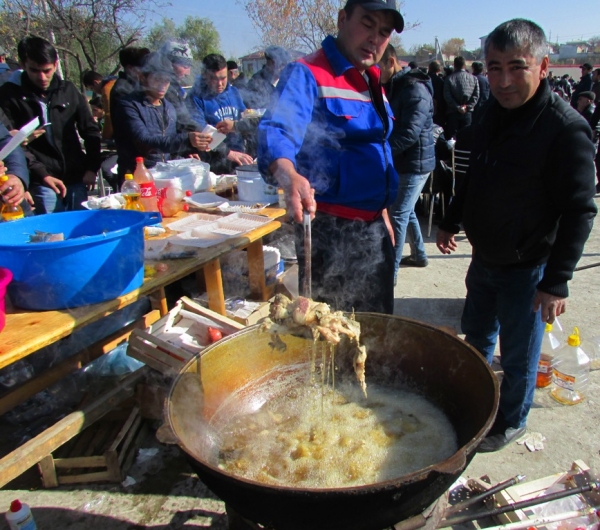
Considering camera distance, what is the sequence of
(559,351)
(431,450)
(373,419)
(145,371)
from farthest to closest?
1. (559,351)
2. (145,371)
3. (373,419)
4. (431,450)

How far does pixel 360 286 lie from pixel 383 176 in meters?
0.83

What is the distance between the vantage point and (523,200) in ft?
7.07

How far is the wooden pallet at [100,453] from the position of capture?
2.48 meters

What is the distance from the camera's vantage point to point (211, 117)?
5352mm

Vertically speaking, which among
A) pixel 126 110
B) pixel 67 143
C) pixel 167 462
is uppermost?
pixel 126 110

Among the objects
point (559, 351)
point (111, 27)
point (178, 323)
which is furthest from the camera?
point (111, 27)

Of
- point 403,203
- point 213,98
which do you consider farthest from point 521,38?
point 213,98

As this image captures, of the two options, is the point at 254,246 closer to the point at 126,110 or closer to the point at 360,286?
the point at 360,286

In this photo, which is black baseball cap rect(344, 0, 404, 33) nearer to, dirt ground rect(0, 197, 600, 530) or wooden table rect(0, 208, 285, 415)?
wooden table rect(0, 208, 285, 415)

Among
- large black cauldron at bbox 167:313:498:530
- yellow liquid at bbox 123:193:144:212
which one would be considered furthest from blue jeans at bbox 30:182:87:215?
large black cauldron at bbox 167:313:498:530

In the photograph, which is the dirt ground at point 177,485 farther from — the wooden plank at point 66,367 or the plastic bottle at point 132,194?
the plastic bottle at point 132,194

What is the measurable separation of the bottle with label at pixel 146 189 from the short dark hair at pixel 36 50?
5.09 feet

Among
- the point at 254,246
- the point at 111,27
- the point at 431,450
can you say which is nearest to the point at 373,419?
the point at 431,450

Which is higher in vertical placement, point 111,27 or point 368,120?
point 111,27
